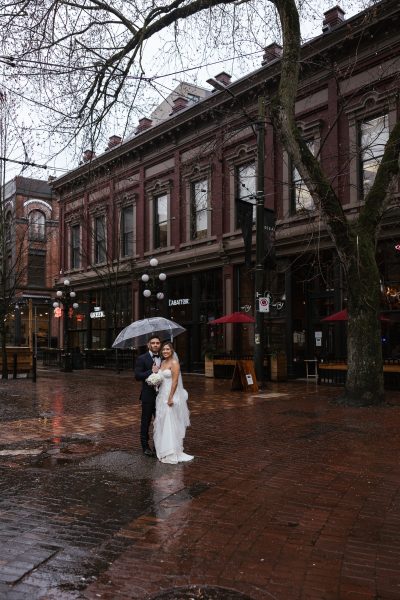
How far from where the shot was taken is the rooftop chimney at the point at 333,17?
64.7 feet

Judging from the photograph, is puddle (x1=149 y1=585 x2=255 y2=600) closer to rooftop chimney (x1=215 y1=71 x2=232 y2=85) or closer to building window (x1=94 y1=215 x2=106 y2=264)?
rooftop chimney (x1=215 y1=71 x2=232 y2=85)

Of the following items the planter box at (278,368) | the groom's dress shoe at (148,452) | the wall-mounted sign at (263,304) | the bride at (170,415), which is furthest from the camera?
the planter box at (278,368)

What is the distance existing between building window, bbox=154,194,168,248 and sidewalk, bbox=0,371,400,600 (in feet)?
59.3

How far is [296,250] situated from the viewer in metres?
20.2

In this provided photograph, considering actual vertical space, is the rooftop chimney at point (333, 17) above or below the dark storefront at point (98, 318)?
above

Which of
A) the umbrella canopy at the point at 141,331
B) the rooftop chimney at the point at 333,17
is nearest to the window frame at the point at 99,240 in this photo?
the rooftop chimney at the point at 333,17

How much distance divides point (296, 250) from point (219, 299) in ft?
16.3

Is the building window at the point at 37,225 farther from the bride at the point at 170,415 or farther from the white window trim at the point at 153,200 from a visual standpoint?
the bride at the point at 170,415

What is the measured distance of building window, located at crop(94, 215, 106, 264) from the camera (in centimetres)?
3120

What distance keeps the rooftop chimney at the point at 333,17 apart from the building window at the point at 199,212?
7.92 m

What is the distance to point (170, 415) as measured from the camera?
23.0ft

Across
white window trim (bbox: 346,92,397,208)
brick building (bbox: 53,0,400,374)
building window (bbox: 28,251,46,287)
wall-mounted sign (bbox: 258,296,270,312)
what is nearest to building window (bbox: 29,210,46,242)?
building window (bbox: 28,251,46,287)

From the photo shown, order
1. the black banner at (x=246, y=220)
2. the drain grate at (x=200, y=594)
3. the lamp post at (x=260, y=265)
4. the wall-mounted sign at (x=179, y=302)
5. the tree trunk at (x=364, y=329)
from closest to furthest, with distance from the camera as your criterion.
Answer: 1. the drain grate at (x=200, y=594)
2. the tree trunk at (x=364, y=329)
3. the lamp post at (x=260, y=265)
4. the black banner at (x=246, y=220)
5. the wall-mounted sign at (x=179, y=302)

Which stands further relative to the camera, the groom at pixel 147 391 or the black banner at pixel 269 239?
the black banner at pixel 269 239
